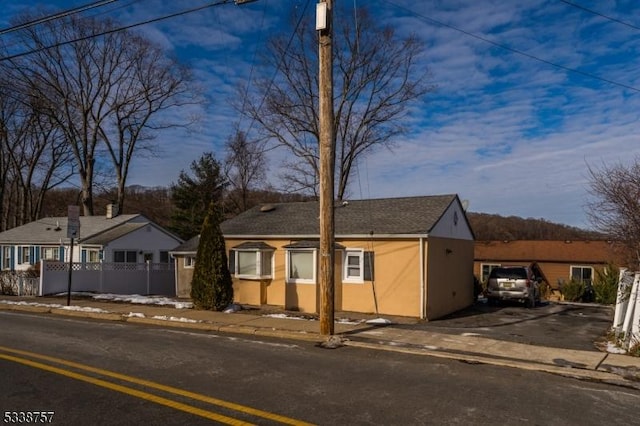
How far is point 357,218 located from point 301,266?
110 inches

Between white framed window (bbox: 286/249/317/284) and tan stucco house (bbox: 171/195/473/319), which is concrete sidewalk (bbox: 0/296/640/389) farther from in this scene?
white framed window (bbox: 286/249/317/284)

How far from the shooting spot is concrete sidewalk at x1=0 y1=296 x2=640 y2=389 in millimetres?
8430

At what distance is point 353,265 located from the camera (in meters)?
17.8

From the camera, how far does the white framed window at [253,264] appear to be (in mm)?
19188

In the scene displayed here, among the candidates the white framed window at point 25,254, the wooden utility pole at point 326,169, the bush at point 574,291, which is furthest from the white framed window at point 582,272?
the white framed window at point 25,254

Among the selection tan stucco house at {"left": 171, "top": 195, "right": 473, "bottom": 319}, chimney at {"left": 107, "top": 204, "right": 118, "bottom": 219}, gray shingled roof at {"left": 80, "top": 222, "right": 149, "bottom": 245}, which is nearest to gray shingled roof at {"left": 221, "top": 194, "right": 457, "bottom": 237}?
tan stucco house at {"left": 171, "top": 195, "right": 473, "bottom": 319}

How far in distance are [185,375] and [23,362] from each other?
279 centimetres

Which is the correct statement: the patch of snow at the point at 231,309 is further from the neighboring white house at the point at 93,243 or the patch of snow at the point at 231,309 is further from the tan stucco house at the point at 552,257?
the tan stucco house at the point at 552,257

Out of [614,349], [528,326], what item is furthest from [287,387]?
[528,326]

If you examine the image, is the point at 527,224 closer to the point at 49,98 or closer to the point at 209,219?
the point at 49,98

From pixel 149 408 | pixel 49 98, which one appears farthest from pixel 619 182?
pixel 49 98

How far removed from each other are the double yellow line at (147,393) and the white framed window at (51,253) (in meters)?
25.9

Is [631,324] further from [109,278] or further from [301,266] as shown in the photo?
[109,278]

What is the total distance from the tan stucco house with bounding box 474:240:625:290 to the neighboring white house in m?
24.8
